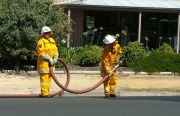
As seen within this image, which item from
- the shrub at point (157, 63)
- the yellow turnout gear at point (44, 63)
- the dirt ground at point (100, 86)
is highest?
the yellow turnout gear at point (44, 63)

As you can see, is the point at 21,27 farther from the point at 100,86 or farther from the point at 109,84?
the point at 109,84

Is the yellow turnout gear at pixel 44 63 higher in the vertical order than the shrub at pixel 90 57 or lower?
higher

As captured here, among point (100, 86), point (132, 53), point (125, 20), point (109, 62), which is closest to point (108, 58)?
point (109, 62)

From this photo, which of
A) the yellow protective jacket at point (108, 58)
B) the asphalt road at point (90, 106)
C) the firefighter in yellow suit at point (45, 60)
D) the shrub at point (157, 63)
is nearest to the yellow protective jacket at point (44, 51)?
the firefighter in yellow suit at point (45, 60)

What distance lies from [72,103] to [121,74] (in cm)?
598

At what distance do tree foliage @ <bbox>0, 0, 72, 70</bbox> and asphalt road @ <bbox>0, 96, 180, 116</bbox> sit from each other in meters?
4.77

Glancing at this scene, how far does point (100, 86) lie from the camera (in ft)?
45.8

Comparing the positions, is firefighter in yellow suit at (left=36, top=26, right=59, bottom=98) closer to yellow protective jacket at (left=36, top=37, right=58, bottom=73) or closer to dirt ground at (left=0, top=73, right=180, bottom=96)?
yellow protective jacket at (left=36, top=37, right=58, bottom=73)

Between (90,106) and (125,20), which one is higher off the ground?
(125,20)

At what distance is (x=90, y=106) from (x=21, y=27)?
6.78 m

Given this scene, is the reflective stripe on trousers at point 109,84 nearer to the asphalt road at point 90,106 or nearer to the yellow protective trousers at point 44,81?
the asphalt road at point 90,106

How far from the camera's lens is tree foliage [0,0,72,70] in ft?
52.7

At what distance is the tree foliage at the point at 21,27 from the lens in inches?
633

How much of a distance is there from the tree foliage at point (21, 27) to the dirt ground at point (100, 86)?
1.15 metres
